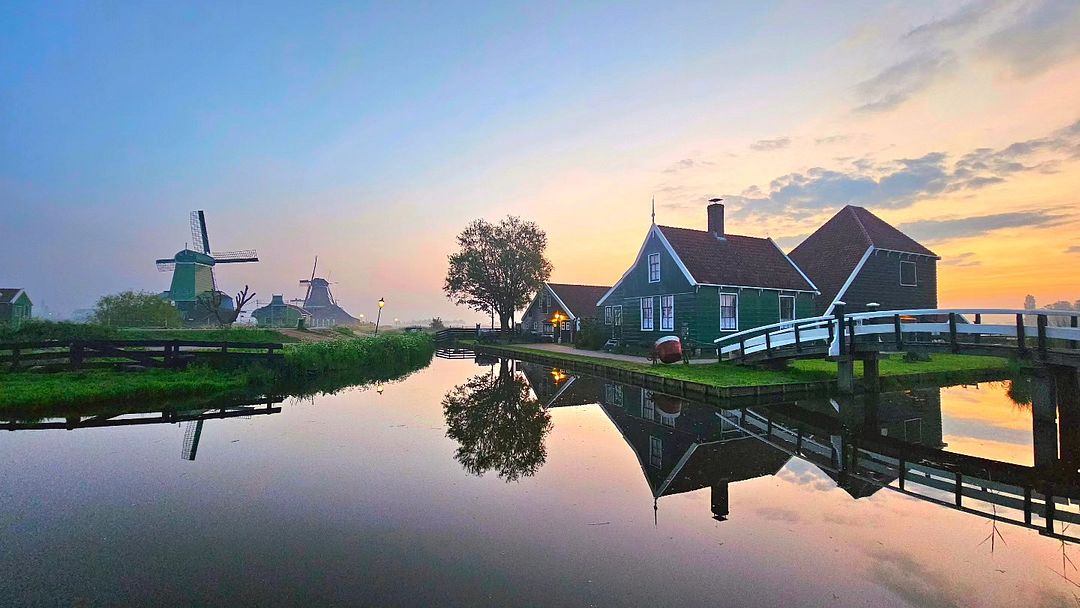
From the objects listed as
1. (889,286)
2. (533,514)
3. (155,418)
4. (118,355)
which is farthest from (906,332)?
(118,355)

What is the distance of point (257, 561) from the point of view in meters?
4.99

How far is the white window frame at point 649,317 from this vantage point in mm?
26547

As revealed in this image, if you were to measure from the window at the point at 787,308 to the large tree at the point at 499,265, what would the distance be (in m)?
27.4

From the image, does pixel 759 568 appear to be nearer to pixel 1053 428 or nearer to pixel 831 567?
pixel 831 567

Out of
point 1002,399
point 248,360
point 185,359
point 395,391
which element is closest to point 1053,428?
point 1002,399

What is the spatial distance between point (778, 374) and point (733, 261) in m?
Result: 10.1

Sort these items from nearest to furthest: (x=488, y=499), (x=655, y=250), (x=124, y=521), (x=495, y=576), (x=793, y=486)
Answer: (x=495, y=576)
(x=124, y=521)
(x=488, y=499)
(x=793, y=486)
(x=655, y=250)

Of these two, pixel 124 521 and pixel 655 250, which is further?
pixel 655 250

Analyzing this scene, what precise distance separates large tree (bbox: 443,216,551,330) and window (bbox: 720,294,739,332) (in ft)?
88.5

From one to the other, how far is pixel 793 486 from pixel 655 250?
20146 mm

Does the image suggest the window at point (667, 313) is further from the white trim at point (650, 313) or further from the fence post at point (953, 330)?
the fence post at point (953, 330)

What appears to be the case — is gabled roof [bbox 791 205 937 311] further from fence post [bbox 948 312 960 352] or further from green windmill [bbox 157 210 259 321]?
green windmill [bbox 157 210 259 321]

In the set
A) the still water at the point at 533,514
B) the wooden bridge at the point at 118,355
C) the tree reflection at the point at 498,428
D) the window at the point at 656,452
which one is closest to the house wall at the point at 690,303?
the tree reflection at the point at 498,428

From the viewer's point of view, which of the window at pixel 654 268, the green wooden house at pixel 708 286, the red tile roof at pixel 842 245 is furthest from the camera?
the window at pixel 654 268
